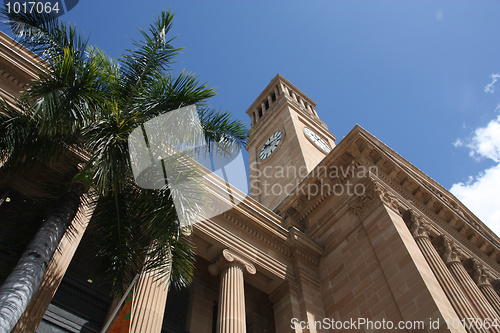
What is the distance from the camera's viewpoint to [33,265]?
6.52 meters

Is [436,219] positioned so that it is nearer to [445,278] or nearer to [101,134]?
[445,278]

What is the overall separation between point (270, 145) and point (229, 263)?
69.5ft

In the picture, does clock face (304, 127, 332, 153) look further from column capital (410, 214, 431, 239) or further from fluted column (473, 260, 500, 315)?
fluted column (473, 260, 500, 315)

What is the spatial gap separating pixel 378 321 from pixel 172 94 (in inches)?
365

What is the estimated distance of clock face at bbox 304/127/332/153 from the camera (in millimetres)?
31903

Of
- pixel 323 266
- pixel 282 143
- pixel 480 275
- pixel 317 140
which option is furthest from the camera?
pixel 317 140

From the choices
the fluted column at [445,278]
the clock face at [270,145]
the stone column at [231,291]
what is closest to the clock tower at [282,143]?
the clock face at [270,145]

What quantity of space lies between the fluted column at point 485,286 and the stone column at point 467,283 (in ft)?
3.31

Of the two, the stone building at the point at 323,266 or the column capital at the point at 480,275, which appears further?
the column capital at the point at 480,275

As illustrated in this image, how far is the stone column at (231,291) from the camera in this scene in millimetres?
11826

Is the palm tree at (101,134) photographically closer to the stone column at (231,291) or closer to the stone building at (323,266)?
the stone building at (323,266)

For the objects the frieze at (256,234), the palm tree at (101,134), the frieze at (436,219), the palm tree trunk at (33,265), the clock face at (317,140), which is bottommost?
the palm tree trunk at (33,265)

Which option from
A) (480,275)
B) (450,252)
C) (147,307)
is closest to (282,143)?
(450,252)

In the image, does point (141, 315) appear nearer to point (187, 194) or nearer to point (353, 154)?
point (187, 194)
